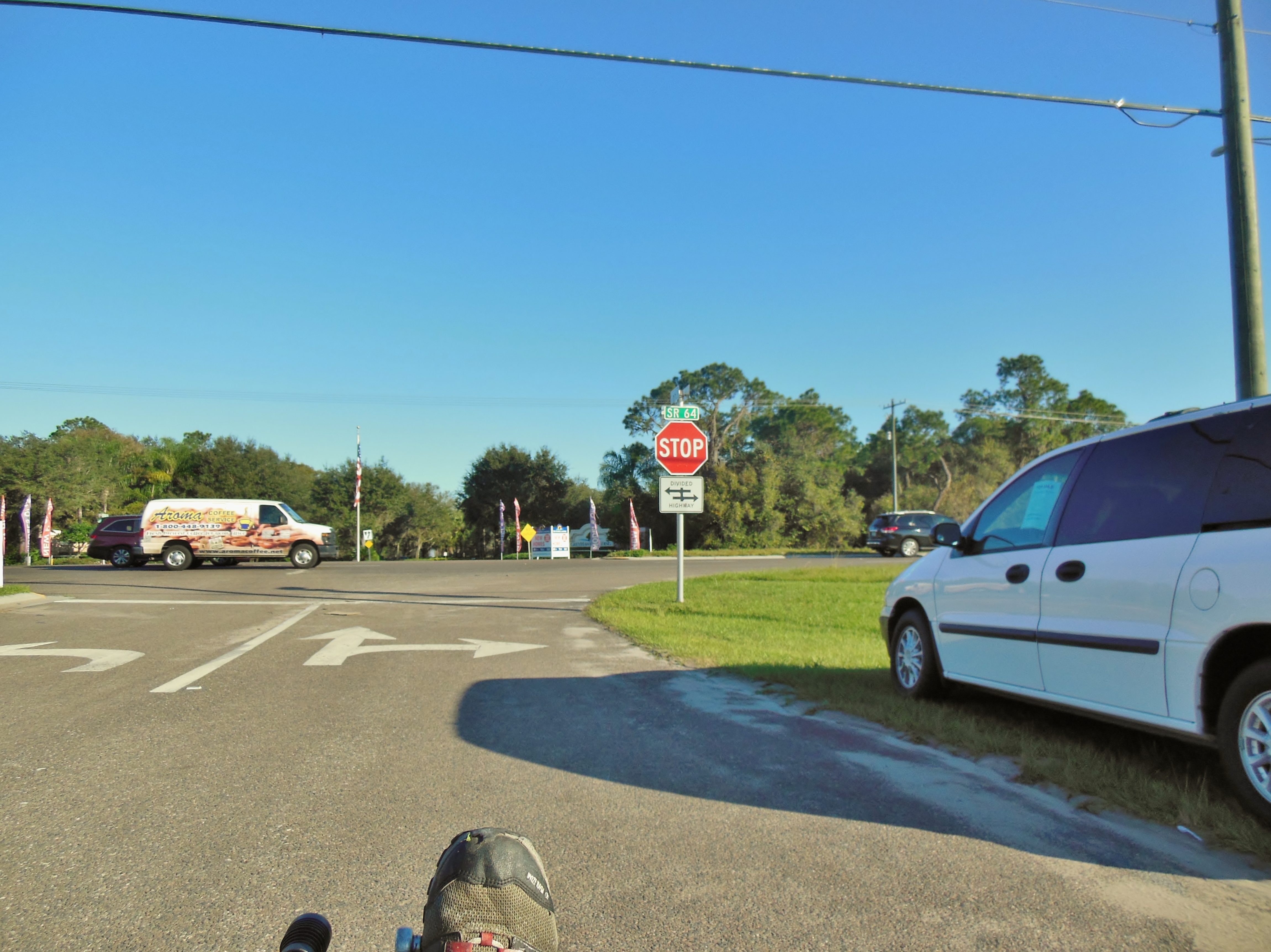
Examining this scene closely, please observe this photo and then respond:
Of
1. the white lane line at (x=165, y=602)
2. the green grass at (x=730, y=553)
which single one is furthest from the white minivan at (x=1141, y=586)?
the green grass at (x=730, y=553)

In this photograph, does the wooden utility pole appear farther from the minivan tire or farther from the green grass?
the minivan tire

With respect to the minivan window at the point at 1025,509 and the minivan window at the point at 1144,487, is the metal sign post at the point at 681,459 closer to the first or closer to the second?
the minivan window at the point at 1025,509

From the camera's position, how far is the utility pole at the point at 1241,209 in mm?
7664

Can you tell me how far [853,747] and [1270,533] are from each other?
2558 mm

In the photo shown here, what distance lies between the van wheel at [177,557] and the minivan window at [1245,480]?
28796mm

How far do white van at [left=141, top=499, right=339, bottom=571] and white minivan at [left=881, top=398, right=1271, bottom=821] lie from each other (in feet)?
84.0

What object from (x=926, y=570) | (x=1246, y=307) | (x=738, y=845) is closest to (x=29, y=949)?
(x=738, y=845)

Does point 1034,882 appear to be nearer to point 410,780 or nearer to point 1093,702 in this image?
point 1093,702

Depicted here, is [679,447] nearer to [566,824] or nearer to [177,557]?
[566,824]

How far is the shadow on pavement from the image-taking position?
12.1ft

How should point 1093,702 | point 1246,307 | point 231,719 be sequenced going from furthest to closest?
point 1246,307, point 231,719, point 1093,702

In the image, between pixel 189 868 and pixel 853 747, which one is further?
pixel 853 747

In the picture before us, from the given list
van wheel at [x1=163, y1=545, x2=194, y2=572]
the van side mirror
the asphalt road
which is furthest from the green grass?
the van side mirror

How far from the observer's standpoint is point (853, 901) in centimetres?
302
